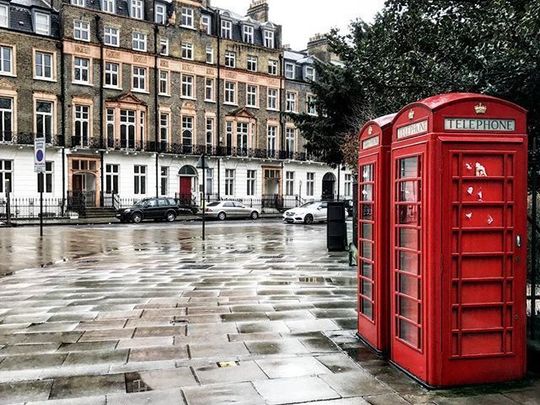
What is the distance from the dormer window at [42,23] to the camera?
37656mm

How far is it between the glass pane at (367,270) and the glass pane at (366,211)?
0.49 meters

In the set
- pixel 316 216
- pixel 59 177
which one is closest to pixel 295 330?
pixel 316 216

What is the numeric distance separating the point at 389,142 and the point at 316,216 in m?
29.5

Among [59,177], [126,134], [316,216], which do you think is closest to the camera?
[316,216]

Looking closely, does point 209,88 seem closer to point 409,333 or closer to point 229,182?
point 229,182

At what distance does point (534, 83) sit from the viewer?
20.7ft

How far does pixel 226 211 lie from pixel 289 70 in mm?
20243

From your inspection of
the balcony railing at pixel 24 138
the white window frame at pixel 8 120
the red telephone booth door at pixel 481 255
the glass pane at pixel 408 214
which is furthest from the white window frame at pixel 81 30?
the red telephone booth door at pixel 481 255

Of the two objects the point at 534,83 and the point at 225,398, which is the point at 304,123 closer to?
the point at 534,83

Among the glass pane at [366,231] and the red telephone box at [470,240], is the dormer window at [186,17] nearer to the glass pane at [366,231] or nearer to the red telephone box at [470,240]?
the glass pane at [366,231]

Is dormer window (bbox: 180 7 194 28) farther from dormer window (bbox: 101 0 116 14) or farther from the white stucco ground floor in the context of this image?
the white stucco ground floor

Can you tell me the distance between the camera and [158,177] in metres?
43.3

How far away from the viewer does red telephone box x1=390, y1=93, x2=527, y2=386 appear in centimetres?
449

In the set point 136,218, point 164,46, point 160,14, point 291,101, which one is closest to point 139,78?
point 164,46
